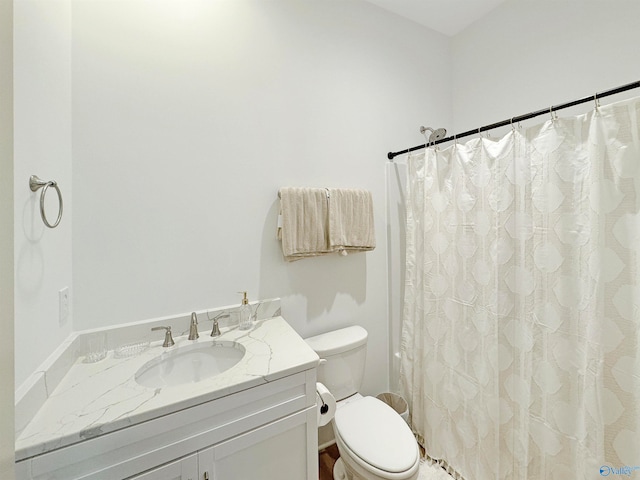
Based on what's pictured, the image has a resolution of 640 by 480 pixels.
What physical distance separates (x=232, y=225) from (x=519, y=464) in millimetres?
1740

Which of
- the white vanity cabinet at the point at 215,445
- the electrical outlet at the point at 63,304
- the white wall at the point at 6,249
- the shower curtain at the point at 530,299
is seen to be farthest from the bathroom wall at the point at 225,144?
the white wall at the point at 6,249

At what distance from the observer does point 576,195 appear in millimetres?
1085

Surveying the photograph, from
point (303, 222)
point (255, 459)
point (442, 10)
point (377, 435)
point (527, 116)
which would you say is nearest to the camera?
point (255, 459)

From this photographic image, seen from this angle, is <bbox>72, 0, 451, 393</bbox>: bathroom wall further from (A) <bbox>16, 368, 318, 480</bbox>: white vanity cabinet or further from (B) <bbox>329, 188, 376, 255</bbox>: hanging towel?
(A) <bbox>16, 368, 318, 480</bbox>: white vanity cabinet

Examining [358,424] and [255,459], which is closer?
[255,459]

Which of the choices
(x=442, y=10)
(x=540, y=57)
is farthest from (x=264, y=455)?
(x=442, y=10)

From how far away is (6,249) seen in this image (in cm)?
43

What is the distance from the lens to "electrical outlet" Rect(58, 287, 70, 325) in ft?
3.26

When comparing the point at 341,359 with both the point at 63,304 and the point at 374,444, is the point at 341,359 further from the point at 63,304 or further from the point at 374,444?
the point at 63,304

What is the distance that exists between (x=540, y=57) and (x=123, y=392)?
2572 millimetres

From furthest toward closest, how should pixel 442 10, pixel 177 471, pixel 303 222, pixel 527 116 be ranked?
pixel 442 10, pixel 303 222, pixel 527 116, pixel 177 471

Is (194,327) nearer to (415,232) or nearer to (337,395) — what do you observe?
(337,395)

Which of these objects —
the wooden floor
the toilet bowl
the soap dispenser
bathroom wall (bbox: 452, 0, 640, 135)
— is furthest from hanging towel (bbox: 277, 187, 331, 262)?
bathroom wall (bbox: 452, 0, 640, 135)

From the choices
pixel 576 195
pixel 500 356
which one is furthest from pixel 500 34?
pixel 500 356
